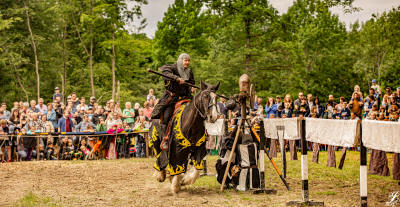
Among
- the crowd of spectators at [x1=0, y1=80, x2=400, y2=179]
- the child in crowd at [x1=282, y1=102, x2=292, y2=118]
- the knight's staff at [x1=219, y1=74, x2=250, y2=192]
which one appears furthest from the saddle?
the child in crowd at [x1=282, y1=102, x2=292, y2=118]

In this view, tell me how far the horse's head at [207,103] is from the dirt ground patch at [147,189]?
1.47 metres

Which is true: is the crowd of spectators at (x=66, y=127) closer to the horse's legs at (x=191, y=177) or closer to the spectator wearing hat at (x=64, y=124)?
Answer: the spectator wearing hat at (x=64, y=124)

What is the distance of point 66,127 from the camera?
1611cm

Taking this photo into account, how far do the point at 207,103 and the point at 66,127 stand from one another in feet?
33.6

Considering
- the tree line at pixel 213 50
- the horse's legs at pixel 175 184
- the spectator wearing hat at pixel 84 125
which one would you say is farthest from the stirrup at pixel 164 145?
the tree line at pixel 213 50

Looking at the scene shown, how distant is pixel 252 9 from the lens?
28859mm

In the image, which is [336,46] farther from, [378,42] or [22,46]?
[22,46]

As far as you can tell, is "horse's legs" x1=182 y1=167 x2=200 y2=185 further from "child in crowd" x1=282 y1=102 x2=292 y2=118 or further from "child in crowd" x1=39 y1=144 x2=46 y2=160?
"child in crowd" x1=39 y1=144 x2=46 y2=160

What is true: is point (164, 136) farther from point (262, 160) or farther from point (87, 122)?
point (87, 122)

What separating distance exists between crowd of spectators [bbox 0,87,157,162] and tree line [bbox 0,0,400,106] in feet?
40.2

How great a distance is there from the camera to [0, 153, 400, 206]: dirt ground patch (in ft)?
23.2

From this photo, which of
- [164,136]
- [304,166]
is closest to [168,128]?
[164,136]

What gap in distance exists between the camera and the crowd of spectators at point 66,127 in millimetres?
15336

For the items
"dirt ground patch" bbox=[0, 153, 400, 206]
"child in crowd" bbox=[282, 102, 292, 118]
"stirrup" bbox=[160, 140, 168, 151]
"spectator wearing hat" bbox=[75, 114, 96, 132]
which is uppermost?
"child in crowd" bbox=[282, 102, 292, 118]
